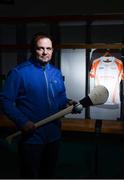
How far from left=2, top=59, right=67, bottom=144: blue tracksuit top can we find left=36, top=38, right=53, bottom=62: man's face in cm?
9

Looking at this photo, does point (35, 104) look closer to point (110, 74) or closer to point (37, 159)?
point (37, 159)

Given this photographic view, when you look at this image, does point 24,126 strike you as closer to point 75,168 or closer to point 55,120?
point 55,120

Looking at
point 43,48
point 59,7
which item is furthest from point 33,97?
point 59,7

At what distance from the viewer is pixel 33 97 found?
8.76 ft

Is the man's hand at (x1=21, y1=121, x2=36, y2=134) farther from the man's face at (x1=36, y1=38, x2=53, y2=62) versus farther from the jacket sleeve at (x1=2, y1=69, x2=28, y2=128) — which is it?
the man's face at (x1=36, y1=38, x2=53, y2=62)

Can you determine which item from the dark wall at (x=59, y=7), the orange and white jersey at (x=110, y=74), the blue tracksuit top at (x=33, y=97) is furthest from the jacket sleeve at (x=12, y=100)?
the orange and white jersey at (x=110, y=74)

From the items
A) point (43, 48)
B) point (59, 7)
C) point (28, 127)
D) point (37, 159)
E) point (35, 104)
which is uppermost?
point (59, 7)

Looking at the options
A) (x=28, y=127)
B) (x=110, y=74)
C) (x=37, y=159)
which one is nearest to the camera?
(x=28, y=127)

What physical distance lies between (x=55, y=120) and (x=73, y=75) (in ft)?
8.97

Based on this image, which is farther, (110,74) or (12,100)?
(110,74)

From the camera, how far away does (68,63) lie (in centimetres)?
541

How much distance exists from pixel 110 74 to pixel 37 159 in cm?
296

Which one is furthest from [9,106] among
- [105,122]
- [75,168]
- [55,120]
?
[105,122]

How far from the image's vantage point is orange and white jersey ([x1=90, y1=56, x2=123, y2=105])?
534 centimetres
